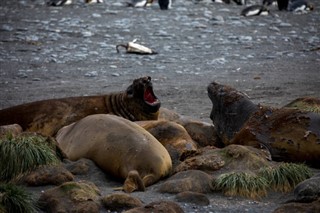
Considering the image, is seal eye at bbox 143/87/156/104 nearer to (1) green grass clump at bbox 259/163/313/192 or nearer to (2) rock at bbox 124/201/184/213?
(1) green grass clump at bbox 259/163/313/192

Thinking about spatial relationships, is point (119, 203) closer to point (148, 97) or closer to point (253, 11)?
point (148, 97)

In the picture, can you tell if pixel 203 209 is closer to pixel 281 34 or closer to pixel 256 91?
pixel 256 91

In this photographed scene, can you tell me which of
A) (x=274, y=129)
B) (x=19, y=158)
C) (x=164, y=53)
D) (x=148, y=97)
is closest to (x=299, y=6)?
(x=164, y=53)

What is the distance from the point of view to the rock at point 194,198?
625cm

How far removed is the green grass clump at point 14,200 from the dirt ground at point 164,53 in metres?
5.65

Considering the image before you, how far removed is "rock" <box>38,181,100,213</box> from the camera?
19.3 feet

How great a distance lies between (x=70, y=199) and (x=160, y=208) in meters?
0.59

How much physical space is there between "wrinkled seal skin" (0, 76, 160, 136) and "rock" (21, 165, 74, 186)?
7.56ft

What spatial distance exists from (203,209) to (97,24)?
45.3ft

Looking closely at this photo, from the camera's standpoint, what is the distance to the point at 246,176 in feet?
21.7

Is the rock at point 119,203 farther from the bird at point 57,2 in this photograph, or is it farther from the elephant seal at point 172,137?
the bird at point 57,2

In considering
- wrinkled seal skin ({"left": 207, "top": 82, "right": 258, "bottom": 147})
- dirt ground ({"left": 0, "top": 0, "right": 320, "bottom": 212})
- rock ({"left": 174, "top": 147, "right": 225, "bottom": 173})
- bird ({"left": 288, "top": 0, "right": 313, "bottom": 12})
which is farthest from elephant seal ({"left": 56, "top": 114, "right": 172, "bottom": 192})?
bird ({"left": 288, "top": 0, "right": 313, "bottom": 12})

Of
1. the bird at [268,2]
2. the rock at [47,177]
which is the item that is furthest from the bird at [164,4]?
the rock at [47,177]

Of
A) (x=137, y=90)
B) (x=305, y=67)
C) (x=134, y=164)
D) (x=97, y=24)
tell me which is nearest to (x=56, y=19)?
(x=97, y=24)
